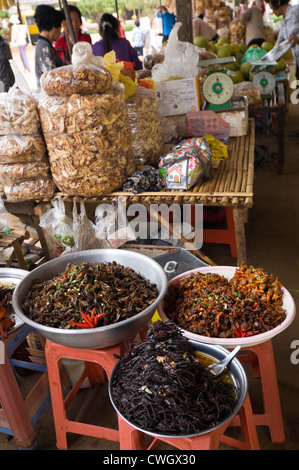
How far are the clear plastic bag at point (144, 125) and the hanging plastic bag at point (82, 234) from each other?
0.46m

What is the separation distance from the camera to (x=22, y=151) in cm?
189

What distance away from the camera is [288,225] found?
324cm

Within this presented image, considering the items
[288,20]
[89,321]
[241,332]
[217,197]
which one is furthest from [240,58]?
[89,321]

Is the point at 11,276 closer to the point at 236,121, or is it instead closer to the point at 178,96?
the point at 178,96

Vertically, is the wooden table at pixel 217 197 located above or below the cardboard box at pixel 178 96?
below

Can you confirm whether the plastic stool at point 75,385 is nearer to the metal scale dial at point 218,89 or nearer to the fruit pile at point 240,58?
the metal scale dial at point 218,89

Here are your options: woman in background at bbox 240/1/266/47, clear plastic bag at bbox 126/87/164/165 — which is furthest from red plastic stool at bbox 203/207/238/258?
woman in background at bbox 240/1/266/47

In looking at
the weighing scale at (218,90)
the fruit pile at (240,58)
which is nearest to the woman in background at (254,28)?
the fruit pile at (240,58)

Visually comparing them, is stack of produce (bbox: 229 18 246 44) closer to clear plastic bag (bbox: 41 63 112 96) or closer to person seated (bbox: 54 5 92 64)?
person seated (bbox: 54 5 92 64)

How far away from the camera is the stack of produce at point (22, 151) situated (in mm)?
1848

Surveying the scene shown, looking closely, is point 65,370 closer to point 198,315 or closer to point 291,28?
point 198,315

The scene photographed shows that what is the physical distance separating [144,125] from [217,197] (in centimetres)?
66

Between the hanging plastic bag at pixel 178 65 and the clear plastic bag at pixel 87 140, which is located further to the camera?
the hanging plastic bag at pixel 178 65

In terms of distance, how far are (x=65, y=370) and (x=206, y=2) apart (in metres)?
8.19
